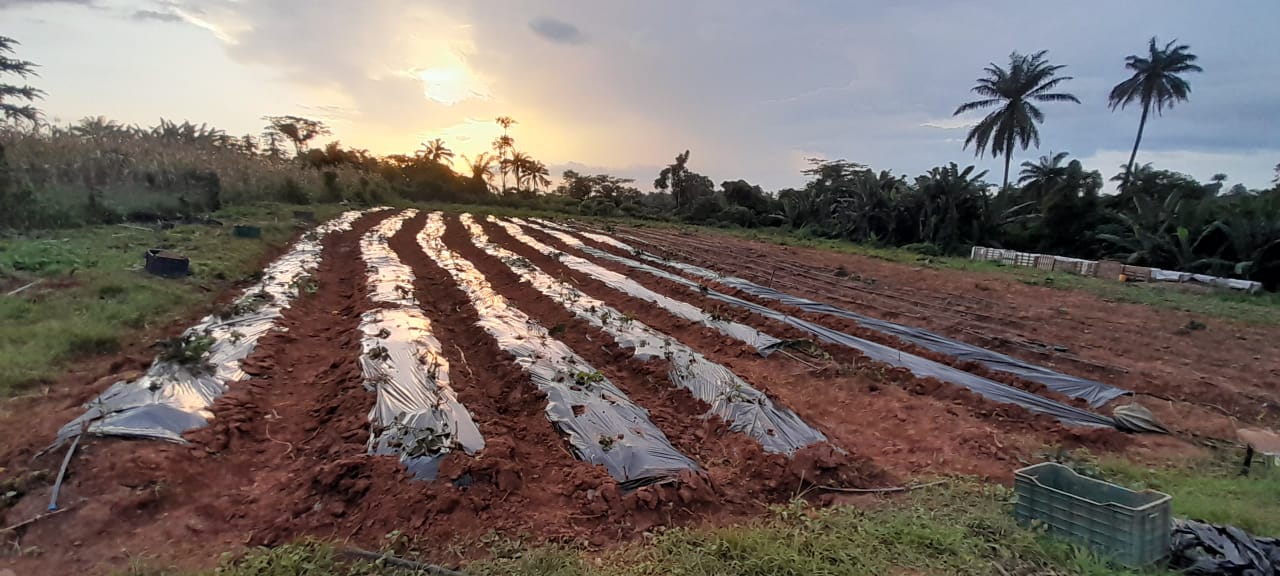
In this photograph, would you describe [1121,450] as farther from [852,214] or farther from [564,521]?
[852,214]

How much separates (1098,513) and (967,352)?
4.48 meters

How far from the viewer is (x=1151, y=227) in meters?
17.1

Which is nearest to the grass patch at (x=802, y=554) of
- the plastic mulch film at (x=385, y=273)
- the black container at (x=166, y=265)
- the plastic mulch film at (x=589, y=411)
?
the plastic mulch film at (x=589, y=411)

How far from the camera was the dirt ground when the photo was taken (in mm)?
3057

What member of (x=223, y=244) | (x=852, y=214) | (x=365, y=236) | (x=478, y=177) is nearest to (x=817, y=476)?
(x=223, y=244)

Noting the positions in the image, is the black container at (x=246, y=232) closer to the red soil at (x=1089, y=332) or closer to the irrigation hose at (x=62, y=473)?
the red soil at (x=1089, y=332)

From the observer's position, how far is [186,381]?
175 inches

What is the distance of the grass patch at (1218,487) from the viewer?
3.23 meters

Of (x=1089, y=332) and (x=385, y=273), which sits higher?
(x=385, y=273)

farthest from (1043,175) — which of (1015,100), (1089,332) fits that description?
(1089,332)

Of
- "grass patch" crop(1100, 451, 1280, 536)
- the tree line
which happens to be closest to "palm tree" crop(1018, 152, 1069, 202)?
the tree line

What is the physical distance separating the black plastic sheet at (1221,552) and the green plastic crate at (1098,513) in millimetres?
73

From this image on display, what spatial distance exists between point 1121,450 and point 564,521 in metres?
4.39

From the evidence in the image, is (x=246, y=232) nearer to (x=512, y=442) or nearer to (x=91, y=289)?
(x=91, y=289)
